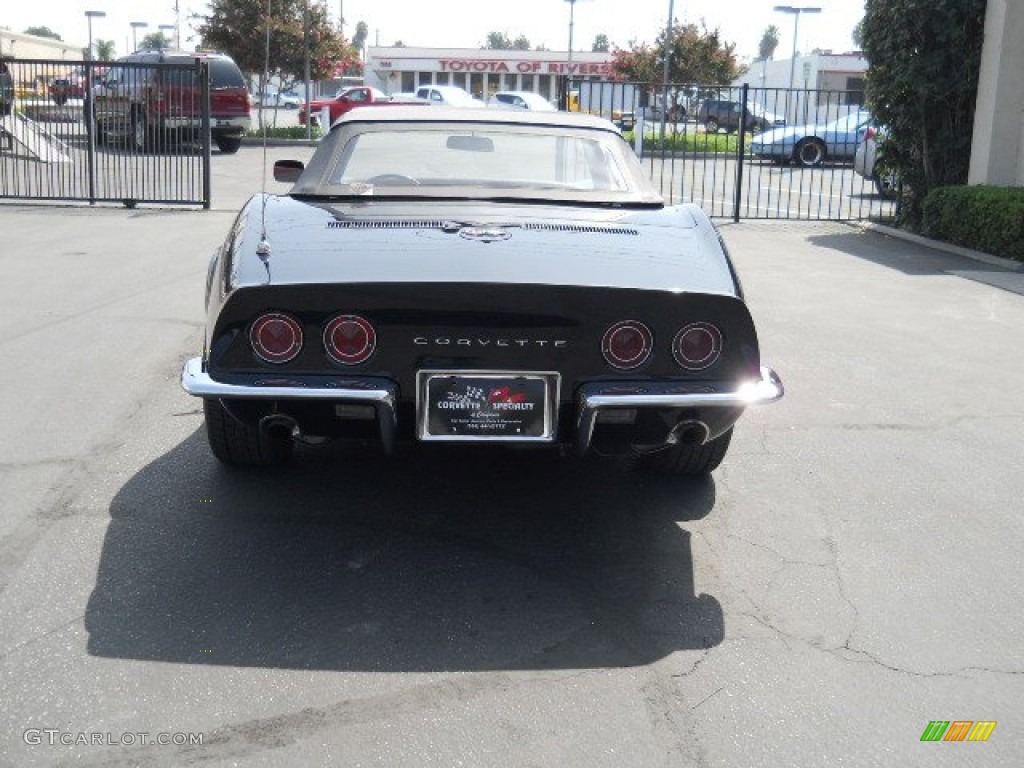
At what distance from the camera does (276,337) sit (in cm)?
404

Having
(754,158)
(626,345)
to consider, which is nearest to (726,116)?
(754,158)

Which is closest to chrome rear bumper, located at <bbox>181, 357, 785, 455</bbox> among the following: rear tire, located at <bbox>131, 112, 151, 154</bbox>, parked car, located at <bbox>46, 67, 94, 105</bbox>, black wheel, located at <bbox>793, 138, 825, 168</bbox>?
rear tire, located at <bbox>131, 112, 151, 154</bbox>

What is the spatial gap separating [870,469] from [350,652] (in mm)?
2838

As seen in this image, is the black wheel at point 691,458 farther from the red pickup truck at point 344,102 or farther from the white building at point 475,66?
the white building at point 475,66

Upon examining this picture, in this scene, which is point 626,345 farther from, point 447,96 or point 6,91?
point 447,96

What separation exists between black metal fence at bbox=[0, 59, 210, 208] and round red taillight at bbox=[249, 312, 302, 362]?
1306 cm

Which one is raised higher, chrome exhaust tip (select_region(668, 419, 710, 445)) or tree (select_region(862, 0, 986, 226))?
tree (select_region(862, 0, 986, 226))

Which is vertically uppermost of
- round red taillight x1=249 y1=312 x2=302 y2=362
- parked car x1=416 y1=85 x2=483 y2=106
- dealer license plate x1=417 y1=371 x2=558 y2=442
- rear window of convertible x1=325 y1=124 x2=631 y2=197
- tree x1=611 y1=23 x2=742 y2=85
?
tree x1=611 y1=23 x2=742 y2=85

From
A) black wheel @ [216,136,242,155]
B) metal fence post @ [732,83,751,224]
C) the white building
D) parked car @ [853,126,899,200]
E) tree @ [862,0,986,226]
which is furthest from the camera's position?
the white building

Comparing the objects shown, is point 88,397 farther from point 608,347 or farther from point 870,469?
point 870,469

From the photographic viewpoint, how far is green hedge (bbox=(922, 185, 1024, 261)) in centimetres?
1282

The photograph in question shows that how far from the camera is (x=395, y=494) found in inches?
197

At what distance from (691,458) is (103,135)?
13965mm

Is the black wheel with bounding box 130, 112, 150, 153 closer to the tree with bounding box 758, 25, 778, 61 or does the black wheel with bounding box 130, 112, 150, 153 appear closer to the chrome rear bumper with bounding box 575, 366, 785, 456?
the chrome rear bumper with bounding box 575, 366, 785, 456
